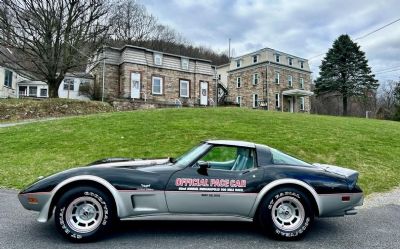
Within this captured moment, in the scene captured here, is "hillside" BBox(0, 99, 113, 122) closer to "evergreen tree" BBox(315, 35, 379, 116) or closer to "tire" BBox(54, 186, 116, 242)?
"tire" BBox(54, 186, 116, 242)

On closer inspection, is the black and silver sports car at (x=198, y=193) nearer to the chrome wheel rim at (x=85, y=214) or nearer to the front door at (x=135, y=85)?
the chrome wheel rim at (x=85, y=214)

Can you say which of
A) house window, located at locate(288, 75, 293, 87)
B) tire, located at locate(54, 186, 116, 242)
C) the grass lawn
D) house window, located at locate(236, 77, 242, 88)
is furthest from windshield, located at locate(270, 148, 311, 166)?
house window, located at locate(236, 77, 242, 88)

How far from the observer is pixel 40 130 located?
43.9 ft

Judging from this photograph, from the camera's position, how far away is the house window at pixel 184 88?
32.8 meters

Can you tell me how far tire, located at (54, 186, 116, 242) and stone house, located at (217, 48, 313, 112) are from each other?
37417 millimetres

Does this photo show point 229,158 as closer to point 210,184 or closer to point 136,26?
point 210,184

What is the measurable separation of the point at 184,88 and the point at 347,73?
→ 26073mm

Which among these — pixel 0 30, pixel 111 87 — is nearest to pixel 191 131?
pixel 0 30

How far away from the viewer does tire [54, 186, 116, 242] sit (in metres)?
3.95

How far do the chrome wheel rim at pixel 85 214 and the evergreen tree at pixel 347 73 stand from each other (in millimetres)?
46618

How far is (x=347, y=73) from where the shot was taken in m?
46.0

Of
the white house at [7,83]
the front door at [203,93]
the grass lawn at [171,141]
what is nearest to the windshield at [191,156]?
the grass lawn at [171,141]

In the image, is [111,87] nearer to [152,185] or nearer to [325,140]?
[325,140]

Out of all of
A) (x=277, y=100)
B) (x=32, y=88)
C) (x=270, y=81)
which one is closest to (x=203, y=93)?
(x=270, y=81)
